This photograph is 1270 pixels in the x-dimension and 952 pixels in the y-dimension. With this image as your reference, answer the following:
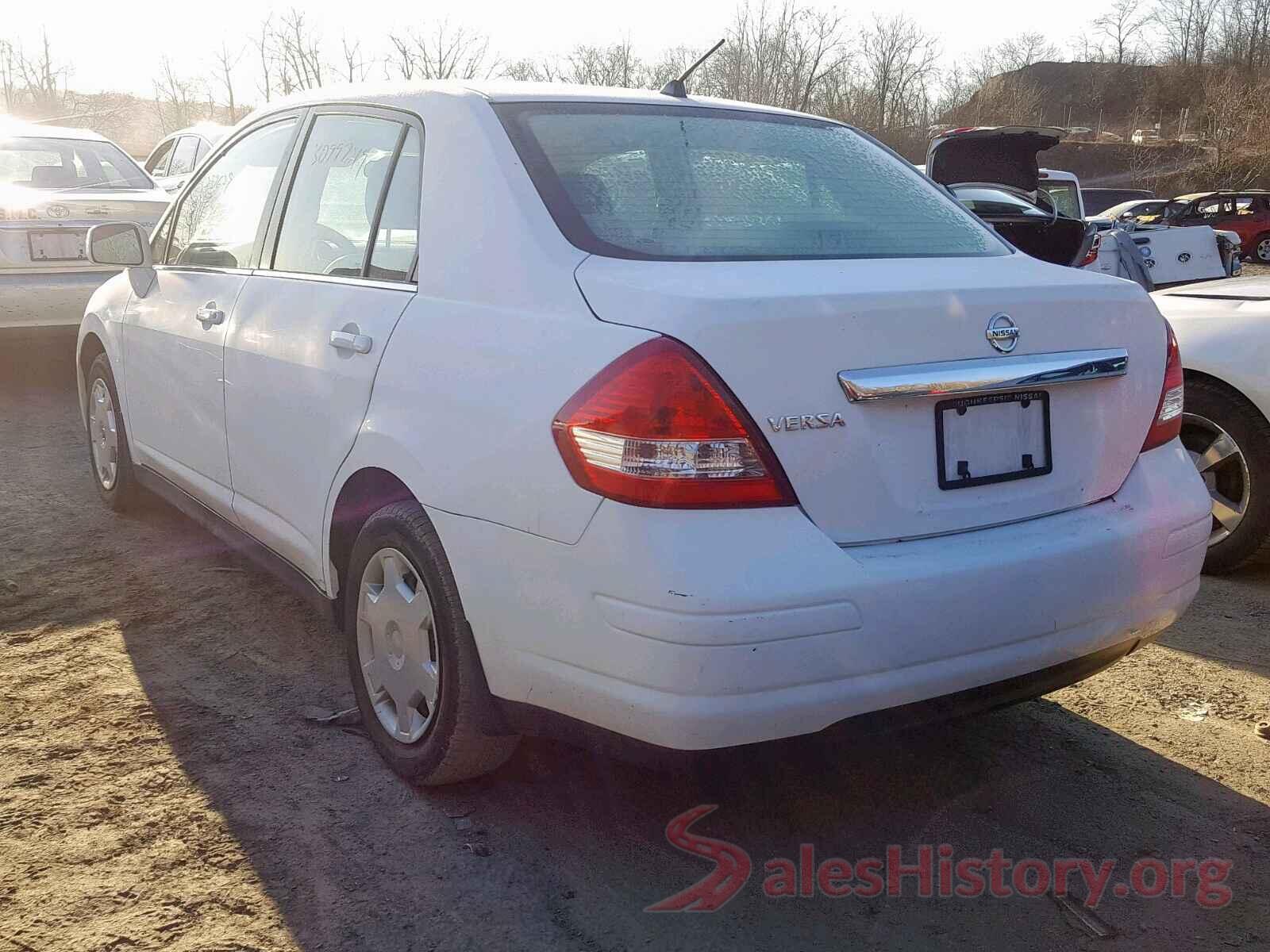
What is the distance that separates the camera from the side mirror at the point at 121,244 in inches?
169

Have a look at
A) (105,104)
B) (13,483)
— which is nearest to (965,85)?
(105,104)

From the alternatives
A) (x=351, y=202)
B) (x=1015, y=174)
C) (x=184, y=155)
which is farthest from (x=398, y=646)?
(x=184, y=155)

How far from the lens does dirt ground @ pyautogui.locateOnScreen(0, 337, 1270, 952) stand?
2.27 m

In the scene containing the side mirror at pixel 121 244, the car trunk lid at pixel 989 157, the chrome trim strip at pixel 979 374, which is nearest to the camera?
the chrome trim strip at pixel 979 374

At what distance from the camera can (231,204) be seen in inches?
153

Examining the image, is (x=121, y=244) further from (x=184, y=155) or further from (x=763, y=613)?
(x=184, y=155)

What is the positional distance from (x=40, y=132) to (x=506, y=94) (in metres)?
7.33

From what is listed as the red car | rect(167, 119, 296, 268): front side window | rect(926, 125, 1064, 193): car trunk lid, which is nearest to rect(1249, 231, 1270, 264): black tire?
the red car

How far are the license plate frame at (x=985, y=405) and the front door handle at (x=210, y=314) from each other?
7.35 feet

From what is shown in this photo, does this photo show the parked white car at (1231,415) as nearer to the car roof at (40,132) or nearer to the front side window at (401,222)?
the front side window at (401,222)

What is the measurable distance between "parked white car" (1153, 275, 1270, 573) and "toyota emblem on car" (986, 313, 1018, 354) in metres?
2.43

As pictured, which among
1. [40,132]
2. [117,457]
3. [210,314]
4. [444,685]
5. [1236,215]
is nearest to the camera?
[444,685]

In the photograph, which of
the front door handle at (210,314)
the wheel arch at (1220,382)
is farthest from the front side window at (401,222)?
the wheel arch at (1220,382)

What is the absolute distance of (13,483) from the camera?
559 centimetres
